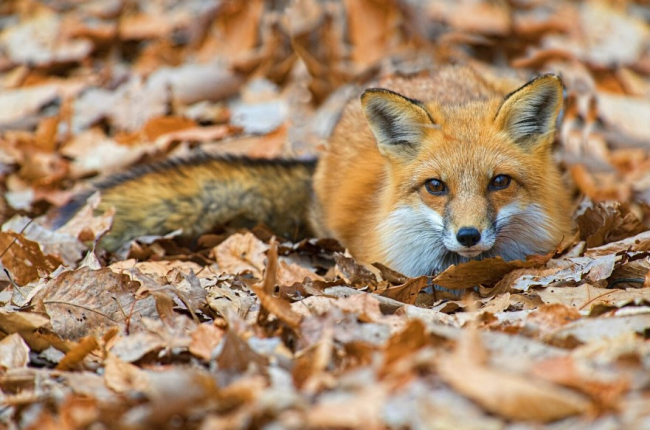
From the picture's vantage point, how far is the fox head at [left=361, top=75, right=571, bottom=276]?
4.34 metres

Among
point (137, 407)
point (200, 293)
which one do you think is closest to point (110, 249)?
point (200, 293)

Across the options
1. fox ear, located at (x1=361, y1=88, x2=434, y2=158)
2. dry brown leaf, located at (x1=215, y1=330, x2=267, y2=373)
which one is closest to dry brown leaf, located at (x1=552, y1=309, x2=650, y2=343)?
dry brown leaf, located at (x1=215, y1=330, x2=267, y2=373)

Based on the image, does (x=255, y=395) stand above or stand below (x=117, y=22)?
below

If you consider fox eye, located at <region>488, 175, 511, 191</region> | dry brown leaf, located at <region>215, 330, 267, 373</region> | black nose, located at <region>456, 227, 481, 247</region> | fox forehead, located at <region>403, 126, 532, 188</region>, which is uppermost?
fox forehead, located at <region>403, 126, 532, 188</region>

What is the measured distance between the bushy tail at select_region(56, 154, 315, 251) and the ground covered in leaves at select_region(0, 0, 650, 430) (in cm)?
18

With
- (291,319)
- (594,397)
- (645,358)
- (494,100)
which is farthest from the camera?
(494,100)

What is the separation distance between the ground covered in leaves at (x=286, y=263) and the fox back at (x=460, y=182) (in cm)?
25

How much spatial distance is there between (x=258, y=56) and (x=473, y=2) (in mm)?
2795

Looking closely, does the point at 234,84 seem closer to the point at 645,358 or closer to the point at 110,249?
the point at 110,249

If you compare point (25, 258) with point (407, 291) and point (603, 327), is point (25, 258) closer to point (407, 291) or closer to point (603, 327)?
point (407, 291)

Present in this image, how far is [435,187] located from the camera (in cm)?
451

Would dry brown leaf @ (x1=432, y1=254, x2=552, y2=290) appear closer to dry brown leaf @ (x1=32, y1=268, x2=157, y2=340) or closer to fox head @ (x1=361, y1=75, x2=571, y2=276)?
fox head @ (x1=361, y1=75, x2=571, y2=276)

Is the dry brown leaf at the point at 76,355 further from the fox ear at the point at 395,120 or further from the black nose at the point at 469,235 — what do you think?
the fox ear at the point at 395,120

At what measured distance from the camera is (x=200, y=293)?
3.94m
